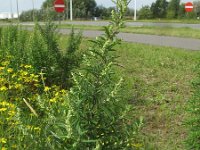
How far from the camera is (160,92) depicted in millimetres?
6293

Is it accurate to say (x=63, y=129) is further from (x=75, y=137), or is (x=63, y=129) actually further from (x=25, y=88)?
(x=25, y=88)

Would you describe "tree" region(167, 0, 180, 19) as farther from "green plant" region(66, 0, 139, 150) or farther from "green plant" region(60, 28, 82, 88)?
"green plant" region(66, 0, 139, 150)

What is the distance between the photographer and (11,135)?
3.88m

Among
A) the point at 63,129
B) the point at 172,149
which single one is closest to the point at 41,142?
the point at 63,129

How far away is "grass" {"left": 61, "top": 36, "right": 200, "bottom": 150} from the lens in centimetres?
464

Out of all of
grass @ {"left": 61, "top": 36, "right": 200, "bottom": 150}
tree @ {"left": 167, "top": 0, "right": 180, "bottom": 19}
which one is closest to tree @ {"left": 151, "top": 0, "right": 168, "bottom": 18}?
tree @ {"left": 167, "top": 0, "right": 180, "bottom": 19}

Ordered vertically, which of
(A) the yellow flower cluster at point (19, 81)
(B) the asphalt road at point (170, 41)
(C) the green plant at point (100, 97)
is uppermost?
(C) the green plant at point (100, 97)

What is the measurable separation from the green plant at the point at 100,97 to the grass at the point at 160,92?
135 cm

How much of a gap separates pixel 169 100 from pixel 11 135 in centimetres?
276

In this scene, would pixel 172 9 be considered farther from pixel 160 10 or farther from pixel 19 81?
pixel 19 81

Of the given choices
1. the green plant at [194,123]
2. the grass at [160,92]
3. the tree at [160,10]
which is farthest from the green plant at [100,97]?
the tree at [160,10]

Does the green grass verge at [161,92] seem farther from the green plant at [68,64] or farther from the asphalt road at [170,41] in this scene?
the asphalt road at [170,41]

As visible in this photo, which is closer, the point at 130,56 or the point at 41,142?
the point at 41,142

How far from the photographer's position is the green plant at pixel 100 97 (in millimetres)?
2322
